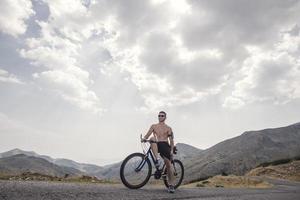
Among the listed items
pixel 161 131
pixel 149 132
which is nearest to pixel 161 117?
pixel 161 131

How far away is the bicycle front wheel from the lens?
980 centimetres

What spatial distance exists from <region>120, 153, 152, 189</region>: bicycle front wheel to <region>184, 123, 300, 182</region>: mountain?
117 meters

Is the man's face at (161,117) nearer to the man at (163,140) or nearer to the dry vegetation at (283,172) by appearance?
the man at (163,140)

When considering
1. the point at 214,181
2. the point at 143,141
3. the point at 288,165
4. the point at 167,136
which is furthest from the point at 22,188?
the point at 288,165

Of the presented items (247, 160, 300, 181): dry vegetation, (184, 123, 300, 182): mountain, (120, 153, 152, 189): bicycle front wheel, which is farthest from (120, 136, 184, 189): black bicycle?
(184, 123, 300, 182): mountain

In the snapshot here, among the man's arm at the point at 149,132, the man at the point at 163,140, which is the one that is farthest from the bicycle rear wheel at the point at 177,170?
the man's arm at the point at 149,132

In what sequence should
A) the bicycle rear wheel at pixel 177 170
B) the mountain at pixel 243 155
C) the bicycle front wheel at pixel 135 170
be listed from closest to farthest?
the bicycle front wheel at pixel 135 170 → the bicycle rear wheel at pixel 177 170 → the mountain at pixel 243 155

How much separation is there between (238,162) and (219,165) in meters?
8.03

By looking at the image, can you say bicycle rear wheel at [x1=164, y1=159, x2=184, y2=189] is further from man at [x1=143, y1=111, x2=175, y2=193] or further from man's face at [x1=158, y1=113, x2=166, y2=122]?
man's face at [x1=158, y1=113, x2=166, y2=122]

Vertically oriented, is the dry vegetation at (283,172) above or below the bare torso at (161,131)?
above

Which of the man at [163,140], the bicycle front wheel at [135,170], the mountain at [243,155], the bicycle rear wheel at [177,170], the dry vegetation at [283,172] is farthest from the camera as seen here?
the mountain at [243,155]

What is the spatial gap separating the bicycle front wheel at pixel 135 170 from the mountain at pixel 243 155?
117276 mm

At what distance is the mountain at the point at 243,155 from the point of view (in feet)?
451

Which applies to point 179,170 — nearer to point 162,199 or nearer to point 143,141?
point 143,141
